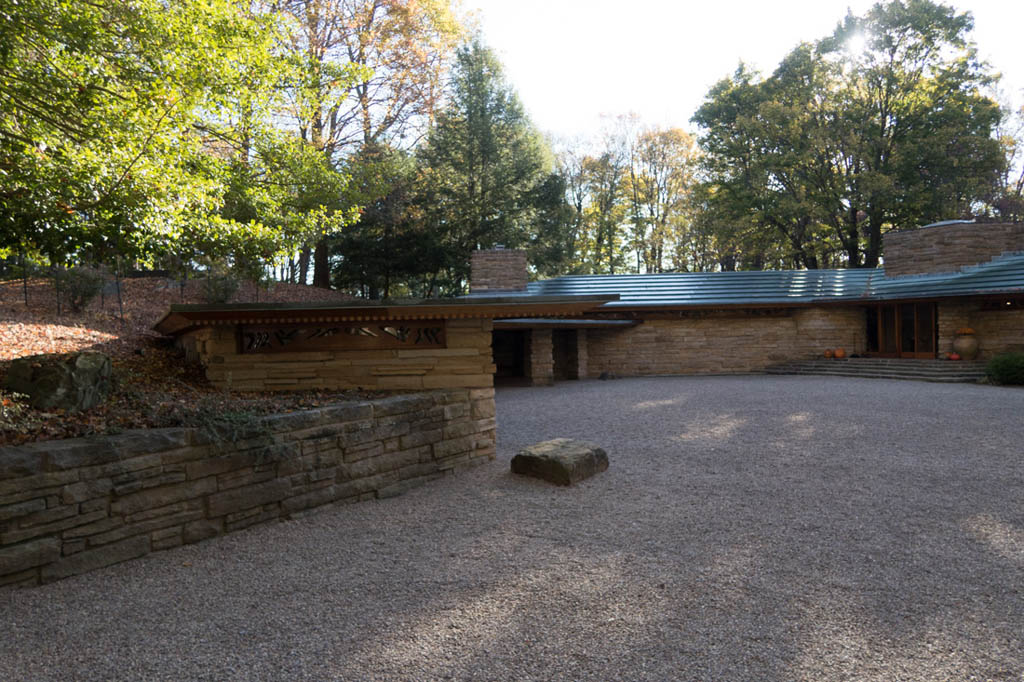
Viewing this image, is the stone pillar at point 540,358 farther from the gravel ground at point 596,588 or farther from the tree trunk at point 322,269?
the tree trunk at point 322,269

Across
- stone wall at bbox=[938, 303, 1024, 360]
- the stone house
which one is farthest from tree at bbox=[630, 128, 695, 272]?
stone wall at bbox=[938, 303, 1024, 360]

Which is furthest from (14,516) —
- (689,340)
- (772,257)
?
(772,257)

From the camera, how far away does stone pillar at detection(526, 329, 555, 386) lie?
15.3 meters

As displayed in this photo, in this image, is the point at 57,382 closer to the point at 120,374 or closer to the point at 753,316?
the point at 120,374

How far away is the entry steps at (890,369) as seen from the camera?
44.8 feet

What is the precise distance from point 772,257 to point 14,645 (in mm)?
30938

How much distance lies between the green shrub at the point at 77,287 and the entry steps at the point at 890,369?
17.5 meters

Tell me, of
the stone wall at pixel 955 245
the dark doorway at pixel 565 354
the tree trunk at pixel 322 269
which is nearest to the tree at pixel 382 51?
the tree trunk at pixel 322 269

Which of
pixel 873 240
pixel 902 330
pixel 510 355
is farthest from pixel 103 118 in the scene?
pixel 873 240

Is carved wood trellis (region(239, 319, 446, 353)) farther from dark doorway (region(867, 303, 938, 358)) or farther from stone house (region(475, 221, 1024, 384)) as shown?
dark doorway (region(867, 303, 938, 358))

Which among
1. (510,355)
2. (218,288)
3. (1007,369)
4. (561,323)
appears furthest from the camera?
(510,355)

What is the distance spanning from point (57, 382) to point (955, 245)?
20177mm

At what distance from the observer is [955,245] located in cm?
1587

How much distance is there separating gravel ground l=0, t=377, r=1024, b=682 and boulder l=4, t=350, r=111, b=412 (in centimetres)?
156
